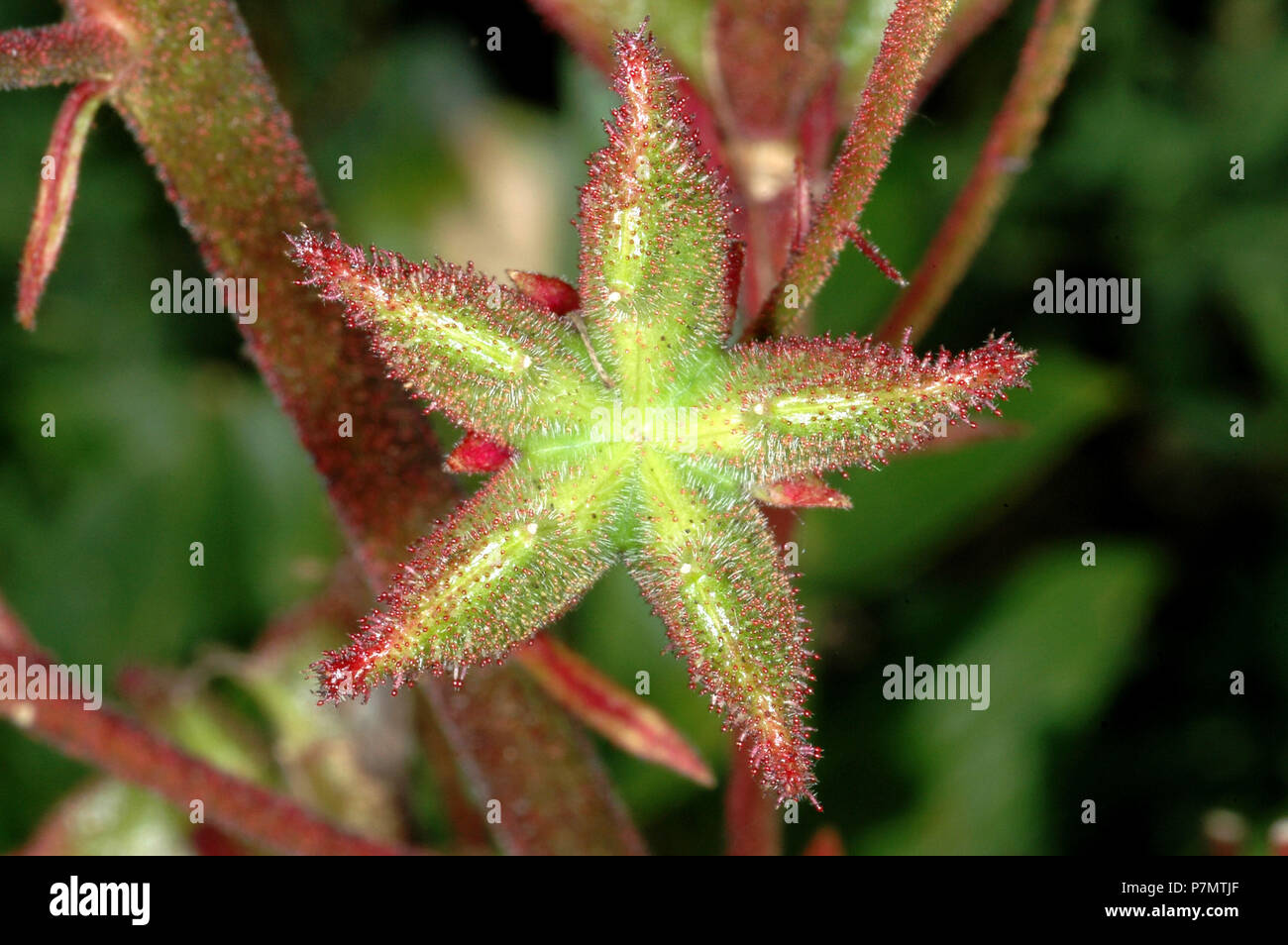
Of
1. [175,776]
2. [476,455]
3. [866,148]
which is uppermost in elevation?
[866,148]

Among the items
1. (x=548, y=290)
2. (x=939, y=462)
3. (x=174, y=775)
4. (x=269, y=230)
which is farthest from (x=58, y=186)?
(x=939, y=462)

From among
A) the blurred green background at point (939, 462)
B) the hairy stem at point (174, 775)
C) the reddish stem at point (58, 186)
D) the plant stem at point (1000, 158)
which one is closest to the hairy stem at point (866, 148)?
the plant stem at point (1000, 158)

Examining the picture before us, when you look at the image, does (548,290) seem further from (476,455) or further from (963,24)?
(963,24)

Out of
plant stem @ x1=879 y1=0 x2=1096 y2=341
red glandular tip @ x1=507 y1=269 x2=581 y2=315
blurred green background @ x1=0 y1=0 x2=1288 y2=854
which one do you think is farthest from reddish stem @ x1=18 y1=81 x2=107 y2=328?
blurred green background @ x1=0 y1=0 x2=1288 y2=854

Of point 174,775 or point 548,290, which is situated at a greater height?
point 548,290

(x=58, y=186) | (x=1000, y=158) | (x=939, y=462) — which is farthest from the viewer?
(x=939, y=462)

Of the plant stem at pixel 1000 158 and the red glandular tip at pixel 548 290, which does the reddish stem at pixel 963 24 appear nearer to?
the plant stem at pixel 1000 158
